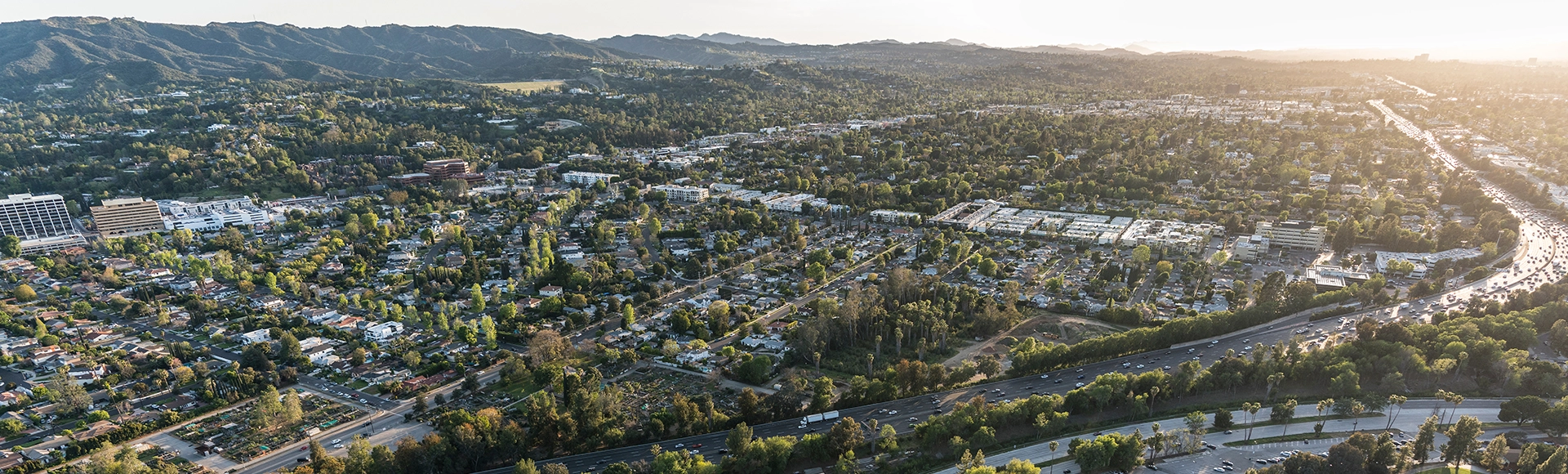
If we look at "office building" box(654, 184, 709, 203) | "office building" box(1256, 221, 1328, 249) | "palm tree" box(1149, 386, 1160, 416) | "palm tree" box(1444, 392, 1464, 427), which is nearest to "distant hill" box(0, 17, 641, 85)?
"office building" box(654, 184, 709, 203)

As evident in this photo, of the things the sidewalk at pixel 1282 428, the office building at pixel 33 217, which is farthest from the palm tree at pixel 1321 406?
the office building at pixel 33 217

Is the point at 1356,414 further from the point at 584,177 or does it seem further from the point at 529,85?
the point at 529,85

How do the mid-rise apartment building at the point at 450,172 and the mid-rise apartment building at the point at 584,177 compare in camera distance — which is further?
the mid-rise apartment building at the point at 450,172

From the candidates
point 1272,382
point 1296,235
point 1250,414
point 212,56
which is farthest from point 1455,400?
point 212,56

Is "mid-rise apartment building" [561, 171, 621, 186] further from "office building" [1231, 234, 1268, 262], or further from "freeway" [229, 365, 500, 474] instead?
"office building" [1231, 234, 1268, 262]

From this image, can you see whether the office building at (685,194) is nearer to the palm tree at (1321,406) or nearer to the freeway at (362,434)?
the freeway at (362,434)
